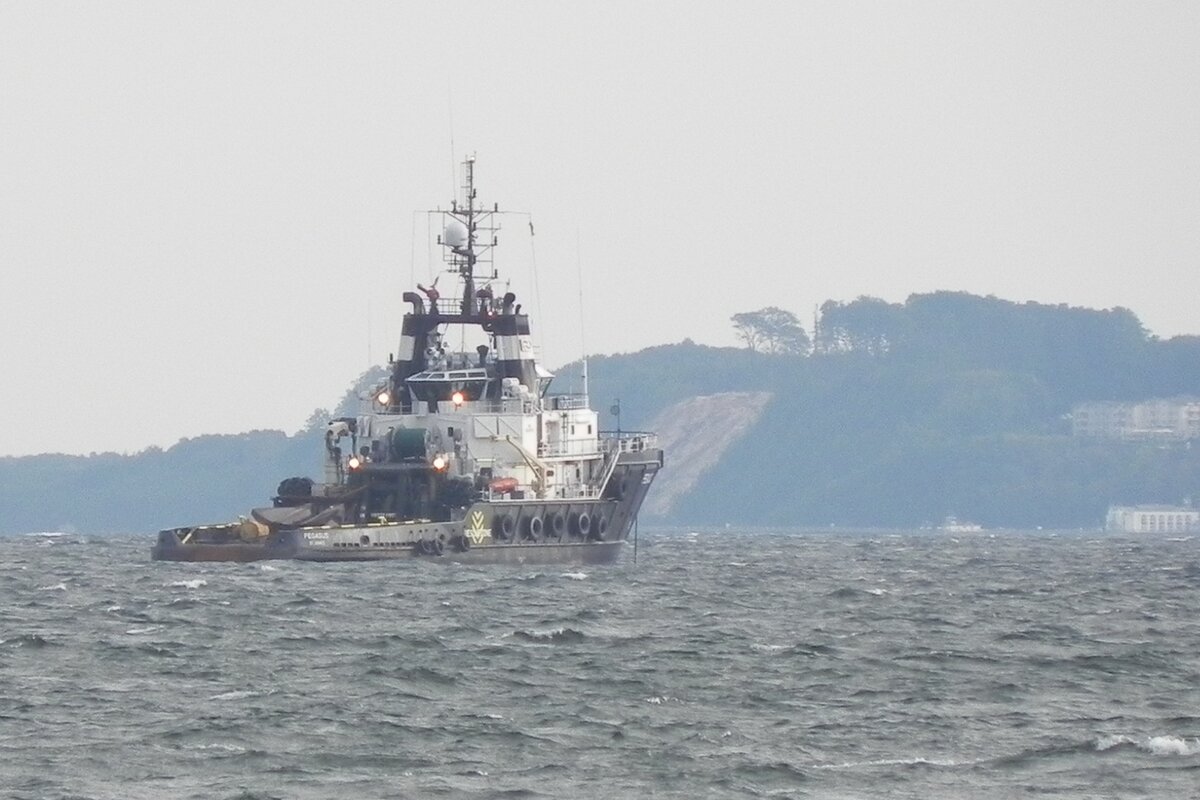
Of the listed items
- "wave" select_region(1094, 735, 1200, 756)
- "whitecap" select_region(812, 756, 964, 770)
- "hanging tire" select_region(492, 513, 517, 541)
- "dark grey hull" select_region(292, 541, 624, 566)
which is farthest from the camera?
"hanging tire" select_region(492, 513, 517, 541)

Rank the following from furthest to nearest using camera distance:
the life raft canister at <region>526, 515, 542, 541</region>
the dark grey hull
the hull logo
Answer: the life raft canister at <region>526, 515, 542, 541</region>, the hull logo, the dark grey hull

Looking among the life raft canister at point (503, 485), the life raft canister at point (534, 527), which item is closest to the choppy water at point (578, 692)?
the life raft canister at point (503, 485)

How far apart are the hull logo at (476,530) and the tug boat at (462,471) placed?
0.13ft

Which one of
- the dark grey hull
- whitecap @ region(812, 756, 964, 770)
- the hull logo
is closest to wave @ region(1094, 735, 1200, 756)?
whitecap @ region(812, 756, 964, 770)

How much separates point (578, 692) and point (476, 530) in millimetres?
34554

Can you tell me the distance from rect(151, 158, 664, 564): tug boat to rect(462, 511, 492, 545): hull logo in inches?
1.6

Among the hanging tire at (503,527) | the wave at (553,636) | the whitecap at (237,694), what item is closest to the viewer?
the whitecap at (237,694)

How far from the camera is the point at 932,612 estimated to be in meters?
57.2

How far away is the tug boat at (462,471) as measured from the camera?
71.4 m

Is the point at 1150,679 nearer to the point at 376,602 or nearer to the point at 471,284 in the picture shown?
the point at 376,602

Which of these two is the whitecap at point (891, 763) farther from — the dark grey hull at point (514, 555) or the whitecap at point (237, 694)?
the dark grey hull at point (514, 555)

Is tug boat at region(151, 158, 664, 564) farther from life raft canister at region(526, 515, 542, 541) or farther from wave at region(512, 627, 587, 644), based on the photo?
wave at region(512, 627, 587, 644)

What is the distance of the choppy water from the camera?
101 ft

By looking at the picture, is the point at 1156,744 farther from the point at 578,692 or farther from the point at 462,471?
the point at 462,471
